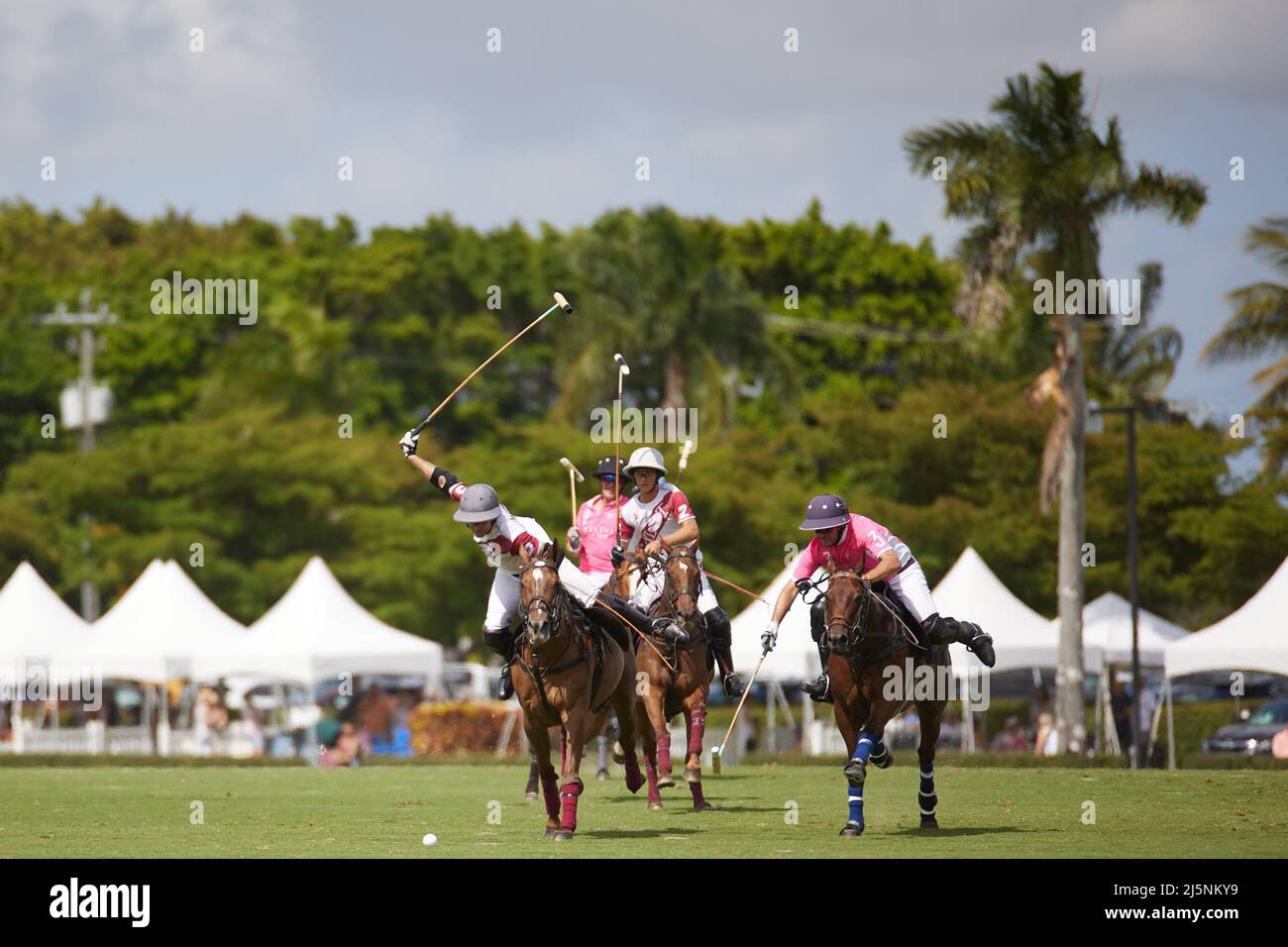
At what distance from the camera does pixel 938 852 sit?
12.3 meters

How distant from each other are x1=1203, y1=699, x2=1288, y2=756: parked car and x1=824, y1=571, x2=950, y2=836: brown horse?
2229 cm

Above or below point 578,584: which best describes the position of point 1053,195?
above

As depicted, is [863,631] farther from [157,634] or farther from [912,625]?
[157,634]

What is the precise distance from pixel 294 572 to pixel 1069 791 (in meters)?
36.3

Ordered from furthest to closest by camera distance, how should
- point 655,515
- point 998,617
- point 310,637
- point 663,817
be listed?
1. point 310,637
2. point 998,617
3. point 655,515
4. point 663,817

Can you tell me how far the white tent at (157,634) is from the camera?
36.8 meters

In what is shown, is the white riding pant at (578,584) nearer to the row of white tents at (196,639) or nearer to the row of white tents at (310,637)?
the row of white tents at (310,637)

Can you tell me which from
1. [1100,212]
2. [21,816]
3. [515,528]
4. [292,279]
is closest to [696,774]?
[515,528]

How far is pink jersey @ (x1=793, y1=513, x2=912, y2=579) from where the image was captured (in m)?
14.7

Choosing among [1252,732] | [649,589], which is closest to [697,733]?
[649,589]

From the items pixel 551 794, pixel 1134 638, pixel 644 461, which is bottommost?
pixel 551 794

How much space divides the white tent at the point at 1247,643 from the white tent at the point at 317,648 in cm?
1426

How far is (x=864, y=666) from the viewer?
46.7ft

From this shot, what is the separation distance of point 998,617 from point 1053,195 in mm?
8200
